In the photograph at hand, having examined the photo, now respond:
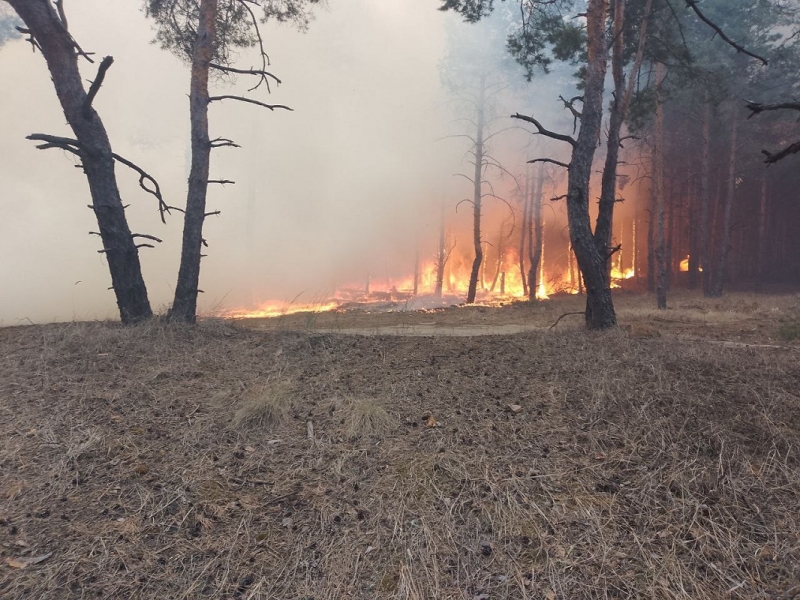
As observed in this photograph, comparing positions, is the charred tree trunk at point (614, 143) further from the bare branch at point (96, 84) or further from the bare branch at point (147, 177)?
the bare branch at point (96, 84)

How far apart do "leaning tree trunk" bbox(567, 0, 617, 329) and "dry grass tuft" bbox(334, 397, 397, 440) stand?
198 inches

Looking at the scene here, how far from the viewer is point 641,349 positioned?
5520 mm

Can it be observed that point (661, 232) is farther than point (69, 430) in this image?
Yes

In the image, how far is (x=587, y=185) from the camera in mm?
7656

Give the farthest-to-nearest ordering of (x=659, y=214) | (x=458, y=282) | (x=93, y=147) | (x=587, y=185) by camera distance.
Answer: (x=458, y=282) → (x=659, y=214) → (x=587, y=185) → (x=93, y=147)

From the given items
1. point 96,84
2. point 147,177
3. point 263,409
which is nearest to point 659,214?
point 147,177

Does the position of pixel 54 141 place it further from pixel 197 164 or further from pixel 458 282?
pixel 458 282

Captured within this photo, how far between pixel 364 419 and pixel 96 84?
5581 millimetres

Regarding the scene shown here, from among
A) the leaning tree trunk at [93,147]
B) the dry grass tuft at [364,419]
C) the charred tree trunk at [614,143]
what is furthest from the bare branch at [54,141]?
the charred tree trunk at [614,143]

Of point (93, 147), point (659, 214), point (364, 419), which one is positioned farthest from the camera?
point (659, 214)

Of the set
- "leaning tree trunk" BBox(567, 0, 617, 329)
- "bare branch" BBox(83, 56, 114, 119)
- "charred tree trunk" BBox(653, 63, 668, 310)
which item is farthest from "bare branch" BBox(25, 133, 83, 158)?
"charred tree trunk" BBox(653, 63, 668, 310)

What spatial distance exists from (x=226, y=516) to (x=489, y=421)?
2172 millimetres

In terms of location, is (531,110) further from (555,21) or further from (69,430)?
(69,430)

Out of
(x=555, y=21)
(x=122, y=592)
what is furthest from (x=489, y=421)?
(x=555, y=21)
